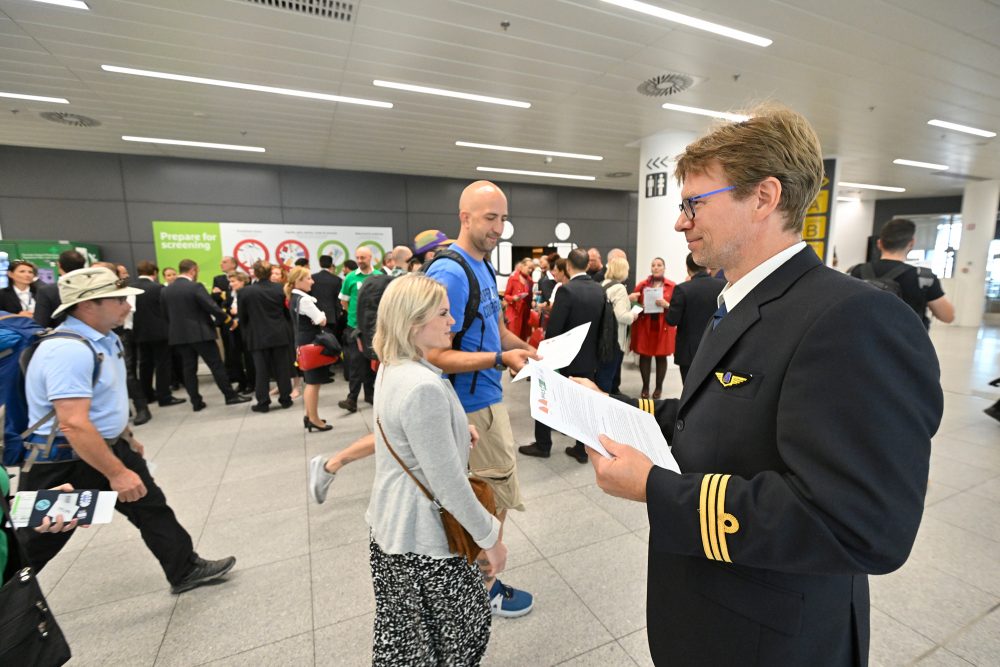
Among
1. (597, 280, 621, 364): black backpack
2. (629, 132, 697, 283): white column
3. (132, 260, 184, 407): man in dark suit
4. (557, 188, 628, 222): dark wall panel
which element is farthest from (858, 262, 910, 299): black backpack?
(557, 188, 628, 222): dark wall panel

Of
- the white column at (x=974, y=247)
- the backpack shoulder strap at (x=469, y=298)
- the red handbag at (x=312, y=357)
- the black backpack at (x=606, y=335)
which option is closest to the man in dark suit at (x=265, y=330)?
the red handbag at (x=312, y=357)

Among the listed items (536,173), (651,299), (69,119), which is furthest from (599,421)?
(536,173)

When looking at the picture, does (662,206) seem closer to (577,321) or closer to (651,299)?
(651,299)

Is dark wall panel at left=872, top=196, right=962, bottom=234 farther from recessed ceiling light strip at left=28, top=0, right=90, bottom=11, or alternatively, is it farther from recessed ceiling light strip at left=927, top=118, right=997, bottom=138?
recessed ceiling light strip at left=28, top=0, right=90, bottom=11

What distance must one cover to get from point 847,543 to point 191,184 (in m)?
11.3

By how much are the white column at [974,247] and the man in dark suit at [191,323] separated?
54.7 feet

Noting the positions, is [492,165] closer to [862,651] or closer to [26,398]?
[26,398]

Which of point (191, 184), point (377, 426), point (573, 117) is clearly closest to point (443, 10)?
point (573, 117)

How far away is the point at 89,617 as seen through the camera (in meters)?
2.03

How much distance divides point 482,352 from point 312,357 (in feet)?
9.80

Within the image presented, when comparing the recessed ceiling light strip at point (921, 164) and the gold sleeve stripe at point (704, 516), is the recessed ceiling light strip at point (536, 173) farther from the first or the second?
the gold sleeve stripe at point (704, 516)

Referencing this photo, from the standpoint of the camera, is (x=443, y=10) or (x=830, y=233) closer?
(x=443, y=10)

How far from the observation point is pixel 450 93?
5562mm

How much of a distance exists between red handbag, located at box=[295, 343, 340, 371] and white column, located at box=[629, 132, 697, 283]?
16.8 feet
